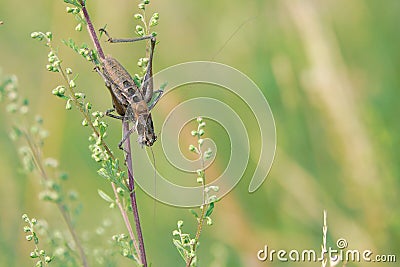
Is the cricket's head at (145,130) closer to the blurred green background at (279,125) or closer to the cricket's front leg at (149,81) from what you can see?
the cricket's front leg at (149,81)

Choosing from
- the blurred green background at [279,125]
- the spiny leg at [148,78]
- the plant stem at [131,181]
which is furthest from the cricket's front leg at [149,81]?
the blurred green background at [279,125]

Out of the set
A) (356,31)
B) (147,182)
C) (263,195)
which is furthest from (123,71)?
(356,31)

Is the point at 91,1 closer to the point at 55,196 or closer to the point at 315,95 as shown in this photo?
the point at 315,95

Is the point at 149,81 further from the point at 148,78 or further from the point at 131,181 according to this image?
the point at 131,181

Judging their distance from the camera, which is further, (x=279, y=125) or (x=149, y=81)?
(x=279, y=125)

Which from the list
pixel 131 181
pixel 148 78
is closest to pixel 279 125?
pixel 148 78

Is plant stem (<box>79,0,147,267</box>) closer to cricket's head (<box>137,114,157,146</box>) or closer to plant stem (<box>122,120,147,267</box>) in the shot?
plant stem (<box>122,120,147,267</box>)
